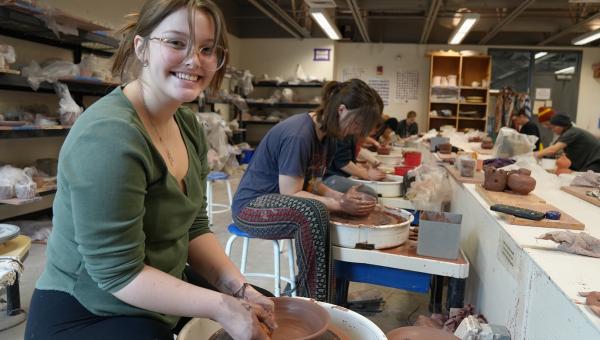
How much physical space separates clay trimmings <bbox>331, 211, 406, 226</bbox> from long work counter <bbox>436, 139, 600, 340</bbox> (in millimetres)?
327

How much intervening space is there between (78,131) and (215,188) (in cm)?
519

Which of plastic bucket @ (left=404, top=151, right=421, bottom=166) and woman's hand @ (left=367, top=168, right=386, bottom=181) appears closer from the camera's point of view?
woman's hand @ (left=367, top=168, right=386, bottom=181)

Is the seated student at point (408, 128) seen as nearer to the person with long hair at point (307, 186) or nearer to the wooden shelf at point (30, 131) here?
the wooden shelf at point (30, 131)

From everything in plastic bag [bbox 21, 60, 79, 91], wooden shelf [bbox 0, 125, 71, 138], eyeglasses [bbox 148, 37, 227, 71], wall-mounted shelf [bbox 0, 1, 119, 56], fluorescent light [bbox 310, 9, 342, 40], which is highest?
fluorescent light [bbox 310, 9, 342, 40]

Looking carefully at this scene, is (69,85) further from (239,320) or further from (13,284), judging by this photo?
(239,320)

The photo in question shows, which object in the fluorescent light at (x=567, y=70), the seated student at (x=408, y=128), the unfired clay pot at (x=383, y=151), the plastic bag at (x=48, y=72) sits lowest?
the unfired clay pot at (x=383, y=151)

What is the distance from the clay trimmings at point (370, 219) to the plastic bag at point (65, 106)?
2766 millimetres

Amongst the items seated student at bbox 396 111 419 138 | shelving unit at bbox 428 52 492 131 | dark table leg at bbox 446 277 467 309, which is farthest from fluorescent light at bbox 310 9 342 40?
dark table leg at bbox 446 277 467 309

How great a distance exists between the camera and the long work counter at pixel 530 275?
0.92 m

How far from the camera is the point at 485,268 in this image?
162 cm

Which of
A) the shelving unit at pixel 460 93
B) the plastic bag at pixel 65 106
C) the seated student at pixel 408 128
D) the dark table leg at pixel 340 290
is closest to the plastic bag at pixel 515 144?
the dark table leg at pixel 340 290

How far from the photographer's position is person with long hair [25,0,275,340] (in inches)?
34.1

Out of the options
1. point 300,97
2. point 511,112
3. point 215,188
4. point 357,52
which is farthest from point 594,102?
point 215,188

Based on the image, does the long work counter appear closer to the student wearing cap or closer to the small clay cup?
the small clay cup
